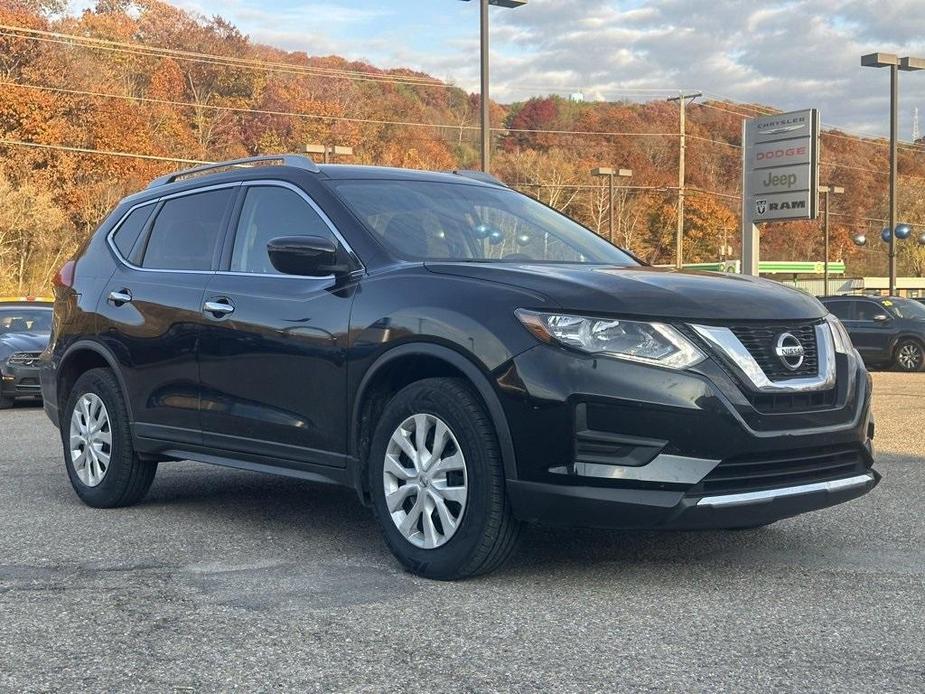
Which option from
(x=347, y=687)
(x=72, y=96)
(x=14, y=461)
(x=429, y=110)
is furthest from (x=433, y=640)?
(x=429, y=110)

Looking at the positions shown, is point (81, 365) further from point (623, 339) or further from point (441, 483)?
point (623, 339)

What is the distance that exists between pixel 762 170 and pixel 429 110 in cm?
5570

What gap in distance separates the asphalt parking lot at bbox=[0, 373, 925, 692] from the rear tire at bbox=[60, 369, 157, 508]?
0.16 metres

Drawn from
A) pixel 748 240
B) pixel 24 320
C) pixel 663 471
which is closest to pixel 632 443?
pixel 663 471

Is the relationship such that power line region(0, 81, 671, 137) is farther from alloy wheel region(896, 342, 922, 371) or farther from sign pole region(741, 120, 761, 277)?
alloy wheel region(896, 342, 922, 371)

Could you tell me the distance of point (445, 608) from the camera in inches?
172

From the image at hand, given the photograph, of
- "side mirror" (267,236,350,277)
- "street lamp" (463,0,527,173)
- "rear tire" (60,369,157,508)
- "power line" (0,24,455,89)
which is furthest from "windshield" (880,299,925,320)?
"power line" (0,24,455,89)

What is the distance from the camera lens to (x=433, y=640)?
396 cm

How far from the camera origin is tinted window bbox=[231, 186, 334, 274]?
5.74m

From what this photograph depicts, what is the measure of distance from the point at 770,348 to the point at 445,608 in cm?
156

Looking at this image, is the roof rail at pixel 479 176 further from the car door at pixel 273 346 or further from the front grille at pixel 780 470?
the front grille at pixel 780 470

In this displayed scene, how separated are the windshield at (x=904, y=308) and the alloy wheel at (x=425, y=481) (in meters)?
19.9

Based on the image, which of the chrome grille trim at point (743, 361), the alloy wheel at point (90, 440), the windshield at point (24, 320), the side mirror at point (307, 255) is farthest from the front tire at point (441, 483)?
the windshield at point (24, 320)

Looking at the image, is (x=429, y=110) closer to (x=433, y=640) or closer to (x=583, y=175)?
(x=583, y=175)
